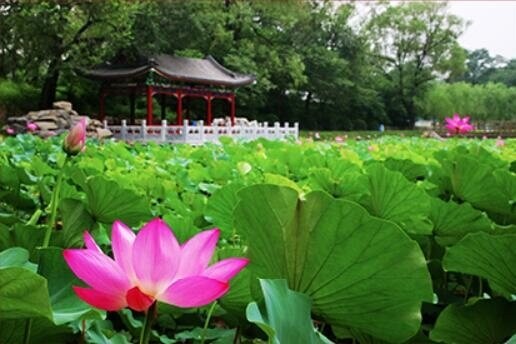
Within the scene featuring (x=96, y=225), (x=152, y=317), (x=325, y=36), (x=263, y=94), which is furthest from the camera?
(x=325, y=36)

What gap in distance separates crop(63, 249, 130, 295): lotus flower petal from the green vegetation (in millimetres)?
12521

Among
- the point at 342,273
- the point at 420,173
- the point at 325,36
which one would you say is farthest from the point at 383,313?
the point at 325,36

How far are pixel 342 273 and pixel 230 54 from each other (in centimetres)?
1663

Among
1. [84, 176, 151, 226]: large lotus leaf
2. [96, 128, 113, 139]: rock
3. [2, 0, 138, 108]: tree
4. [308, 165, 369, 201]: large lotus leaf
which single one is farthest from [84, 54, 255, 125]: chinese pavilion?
[84, 176, 151, 226]: large lotus leaf

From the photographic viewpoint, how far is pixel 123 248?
0.94ft

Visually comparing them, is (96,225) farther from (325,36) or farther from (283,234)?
(325,36)

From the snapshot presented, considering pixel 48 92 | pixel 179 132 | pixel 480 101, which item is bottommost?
pixel 179 132

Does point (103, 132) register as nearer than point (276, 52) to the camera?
Yes

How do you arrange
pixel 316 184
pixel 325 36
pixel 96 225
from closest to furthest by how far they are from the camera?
pixel 96 225
pixel 316 184
pixel 325 36

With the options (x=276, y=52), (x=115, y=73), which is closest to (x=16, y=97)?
(x=115, y=73)

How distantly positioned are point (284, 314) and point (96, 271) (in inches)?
3.6

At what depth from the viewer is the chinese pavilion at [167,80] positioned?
12.8 m

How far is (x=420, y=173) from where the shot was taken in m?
1.00

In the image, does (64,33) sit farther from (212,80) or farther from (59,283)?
(59,283)
